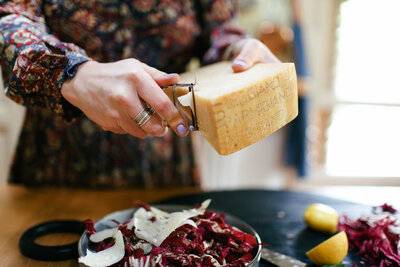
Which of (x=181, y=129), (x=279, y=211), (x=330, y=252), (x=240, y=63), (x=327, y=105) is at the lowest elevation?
(x=327, y=105)

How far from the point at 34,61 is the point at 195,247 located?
1.85 ft

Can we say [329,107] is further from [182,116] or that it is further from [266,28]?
[182,116]

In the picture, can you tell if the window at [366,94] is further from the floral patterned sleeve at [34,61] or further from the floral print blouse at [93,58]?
the floral patterned sleeve at [34,61]

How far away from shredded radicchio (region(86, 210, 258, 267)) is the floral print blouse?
1.27 ft

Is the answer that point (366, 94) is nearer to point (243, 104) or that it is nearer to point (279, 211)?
point (279, 211)

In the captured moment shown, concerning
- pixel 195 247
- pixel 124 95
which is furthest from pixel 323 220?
pixel 124 95

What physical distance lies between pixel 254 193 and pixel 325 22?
2.41 meters

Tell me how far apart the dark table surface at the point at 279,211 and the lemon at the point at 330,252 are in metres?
0.05

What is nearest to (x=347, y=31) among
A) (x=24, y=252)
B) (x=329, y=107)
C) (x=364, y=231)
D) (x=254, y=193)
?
(x=329, y=107)

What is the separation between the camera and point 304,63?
2781 mm

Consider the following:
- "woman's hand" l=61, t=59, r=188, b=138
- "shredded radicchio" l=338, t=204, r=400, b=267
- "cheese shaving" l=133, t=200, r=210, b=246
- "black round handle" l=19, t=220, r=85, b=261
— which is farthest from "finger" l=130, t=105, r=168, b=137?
"shredded radicchio" l=338, t=204, r=400, b=267

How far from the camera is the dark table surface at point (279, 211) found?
3.08 feet

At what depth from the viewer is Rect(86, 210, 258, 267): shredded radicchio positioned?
2.30 ft

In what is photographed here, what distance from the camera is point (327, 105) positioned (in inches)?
131
